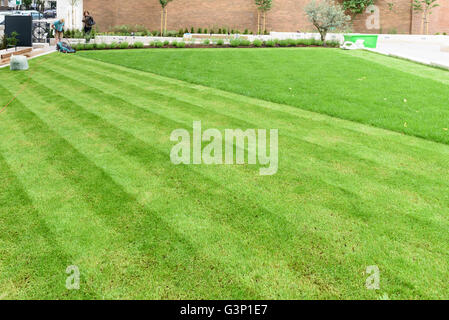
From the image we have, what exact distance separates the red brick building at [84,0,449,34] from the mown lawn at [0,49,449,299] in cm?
2638

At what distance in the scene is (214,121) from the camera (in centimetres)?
773

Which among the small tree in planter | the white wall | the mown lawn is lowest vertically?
the mown lawn

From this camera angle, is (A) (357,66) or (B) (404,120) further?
(A) (357,66)

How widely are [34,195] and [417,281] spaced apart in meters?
4.38

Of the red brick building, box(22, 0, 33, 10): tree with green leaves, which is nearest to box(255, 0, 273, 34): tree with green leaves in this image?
the red brick building

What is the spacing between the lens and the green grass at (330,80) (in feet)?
Result: 27.0

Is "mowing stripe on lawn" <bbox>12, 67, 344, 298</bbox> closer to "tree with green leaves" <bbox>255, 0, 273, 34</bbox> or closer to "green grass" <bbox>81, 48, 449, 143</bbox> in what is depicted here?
"green grass" <bbox>81, 48, 449, 143</bbox>

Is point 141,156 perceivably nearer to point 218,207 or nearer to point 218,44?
point 218,207

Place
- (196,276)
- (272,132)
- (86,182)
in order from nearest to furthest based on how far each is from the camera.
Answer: (196,276) → (86,182) → (272,132)

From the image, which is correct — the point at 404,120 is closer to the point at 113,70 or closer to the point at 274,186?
the point at 274,186

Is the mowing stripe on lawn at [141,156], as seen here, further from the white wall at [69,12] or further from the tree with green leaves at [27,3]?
the tree with green leaves at [27,3]

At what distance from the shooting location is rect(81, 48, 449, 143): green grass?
8242 mm

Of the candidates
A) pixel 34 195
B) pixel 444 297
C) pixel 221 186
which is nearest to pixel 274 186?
pixel 221 186

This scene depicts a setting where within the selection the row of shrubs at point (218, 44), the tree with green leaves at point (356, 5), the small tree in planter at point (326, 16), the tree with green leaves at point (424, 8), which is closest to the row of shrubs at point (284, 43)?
the row of shrubs at point (218, 44)
